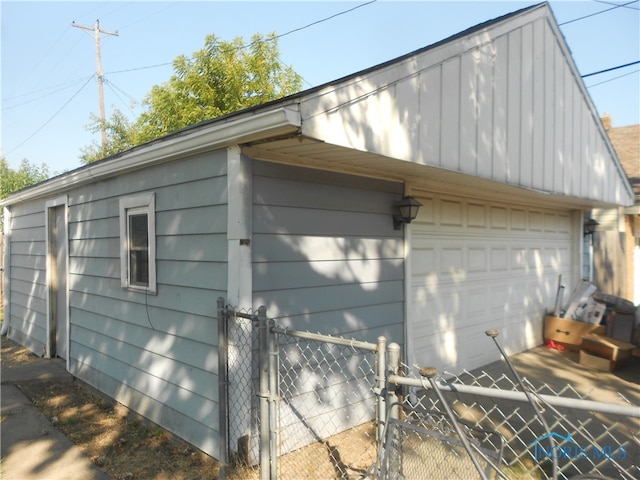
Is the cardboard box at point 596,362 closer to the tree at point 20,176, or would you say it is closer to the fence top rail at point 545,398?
the fence top rail at point 545,398

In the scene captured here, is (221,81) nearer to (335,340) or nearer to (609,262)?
(609,262)

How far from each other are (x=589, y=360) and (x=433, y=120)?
4.74 m

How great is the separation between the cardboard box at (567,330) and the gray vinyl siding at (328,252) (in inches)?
163

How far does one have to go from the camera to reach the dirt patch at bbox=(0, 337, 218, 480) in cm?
338

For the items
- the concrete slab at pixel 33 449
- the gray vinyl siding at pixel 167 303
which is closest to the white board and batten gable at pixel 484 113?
the gray vinyl siding at pixel 167 303

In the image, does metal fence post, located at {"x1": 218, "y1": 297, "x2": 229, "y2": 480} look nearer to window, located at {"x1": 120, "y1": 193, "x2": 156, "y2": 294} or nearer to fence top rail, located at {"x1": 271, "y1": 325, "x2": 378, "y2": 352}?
fence top rail, located at {"x1": 271, "y1": 325, "x2": 378, "y2": 352}

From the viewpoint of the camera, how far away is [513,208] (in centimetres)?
676

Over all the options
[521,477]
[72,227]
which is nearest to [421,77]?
[521,477]

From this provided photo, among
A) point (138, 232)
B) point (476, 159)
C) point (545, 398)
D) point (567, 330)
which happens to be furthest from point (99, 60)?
point (545, 398)

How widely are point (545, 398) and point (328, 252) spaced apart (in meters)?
2.43

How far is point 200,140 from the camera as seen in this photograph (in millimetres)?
3348

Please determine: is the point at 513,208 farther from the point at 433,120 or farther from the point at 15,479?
the point at 15,479

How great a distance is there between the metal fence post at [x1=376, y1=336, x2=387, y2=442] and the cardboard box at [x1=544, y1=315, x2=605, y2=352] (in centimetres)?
613

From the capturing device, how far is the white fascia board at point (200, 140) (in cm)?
Answer: 271
